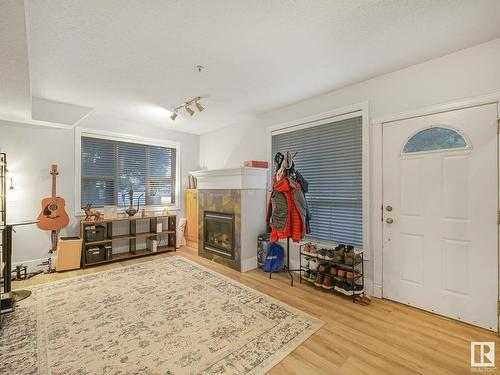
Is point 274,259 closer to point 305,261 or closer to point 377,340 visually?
point 305,261

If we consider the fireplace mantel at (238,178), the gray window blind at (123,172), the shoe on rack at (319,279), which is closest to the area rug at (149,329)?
the shoe on rack at (319,279)

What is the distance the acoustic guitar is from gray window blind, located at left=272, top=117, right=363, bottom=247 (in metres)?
3.96

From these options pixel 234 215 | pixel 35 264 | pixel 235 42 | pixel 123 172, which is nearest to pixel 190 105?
pixel 235 42

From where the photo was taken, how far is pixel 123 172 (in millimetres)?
4723

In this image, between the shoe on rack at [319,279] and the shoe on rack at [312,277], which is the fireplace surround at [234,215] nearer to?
the shoe on rack at [312,277]

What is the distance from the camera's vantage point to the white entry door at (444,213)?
216cm

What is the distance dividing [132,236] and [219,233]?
174cm

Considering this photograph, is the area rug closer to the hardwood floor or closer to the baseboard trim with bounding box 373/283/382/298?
the hardwood floor

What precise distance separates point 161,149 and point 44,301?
3.43 m

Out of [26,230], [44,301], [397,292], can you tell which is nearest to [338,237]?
[397,292]

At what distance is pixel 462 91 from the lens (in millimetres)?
2291

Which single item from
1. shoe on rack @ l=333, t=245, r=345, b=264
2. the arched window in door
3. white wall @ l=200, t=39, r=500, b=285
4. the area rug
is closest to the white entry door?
the arched window in door

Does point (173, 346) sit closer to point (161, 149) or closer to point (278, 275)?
point (278, 275)

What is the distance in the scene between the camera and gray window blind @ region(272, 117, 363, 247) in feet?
10.1
